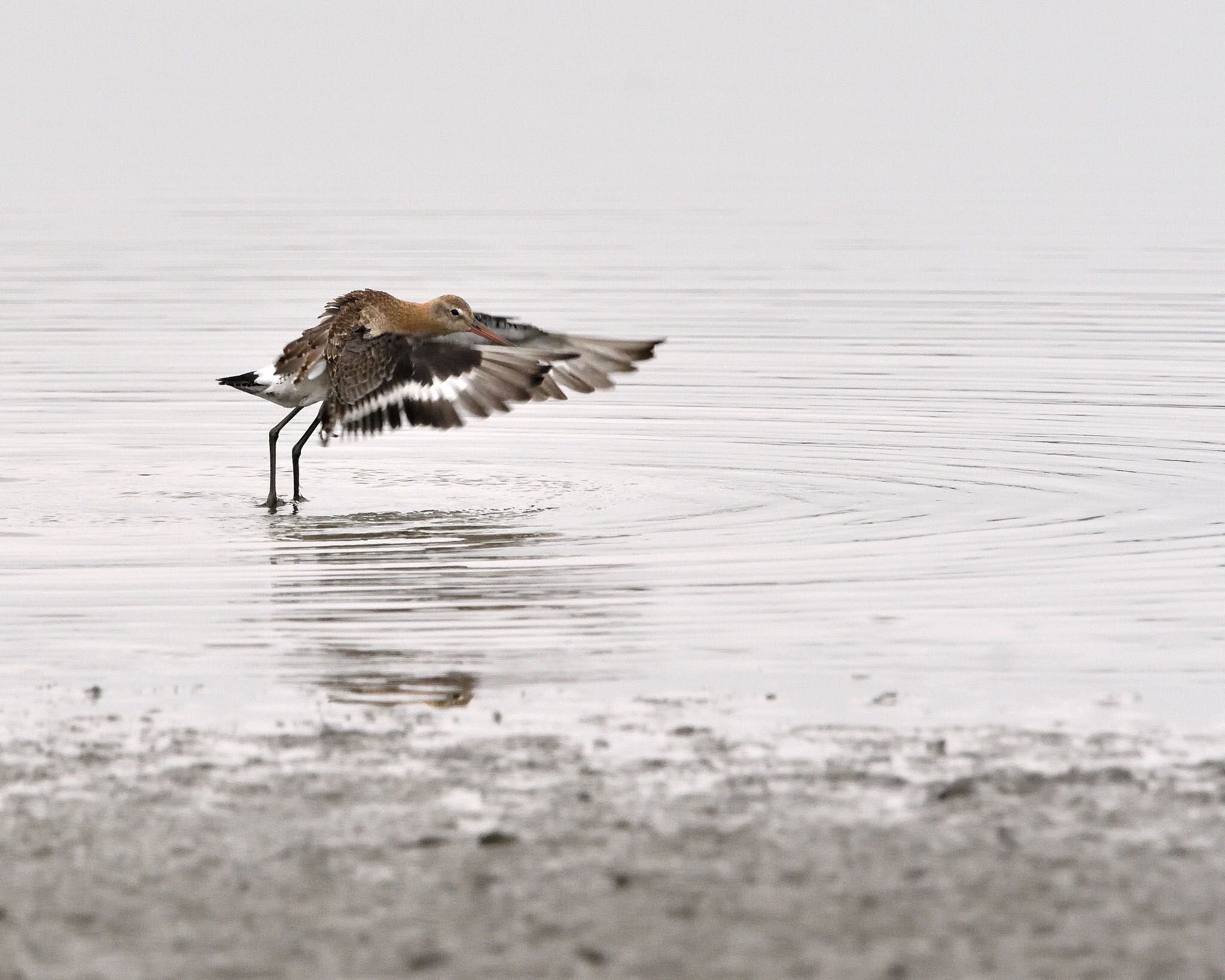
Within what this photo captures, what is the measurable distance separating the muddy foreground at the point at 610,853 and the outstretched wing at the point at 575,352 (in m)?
5.88

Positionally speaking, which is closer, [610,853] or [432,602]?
[610,853]

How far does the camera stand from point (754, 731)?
8.34 metres

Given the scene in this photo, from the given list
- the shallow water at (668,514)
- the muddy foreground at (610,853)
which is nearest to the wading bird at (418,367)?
the shallow water at (668,514)

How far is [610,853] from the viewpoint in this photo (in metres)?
6.94

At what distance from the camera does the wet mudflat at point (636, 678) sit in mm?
6422

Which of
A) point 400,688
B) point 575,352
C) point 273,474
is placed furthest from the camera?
point 273,474

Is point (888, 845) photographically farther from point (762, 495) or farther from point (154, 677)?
point (762, 495)

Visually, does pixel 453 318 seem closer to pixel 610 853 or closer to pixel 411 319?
pixel 411 319

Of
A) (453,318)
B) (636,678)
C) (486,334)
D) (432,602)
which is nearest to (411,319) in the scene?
(453,318)

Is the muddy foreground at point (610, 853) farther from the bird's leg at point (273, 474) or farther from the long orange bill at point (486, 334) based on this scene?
the long orange bill at point (486, 334)

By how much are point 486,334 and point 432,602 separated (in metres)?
3.81

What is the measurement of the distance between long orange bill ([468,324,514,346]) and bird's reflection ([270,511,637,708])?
113 centimetres

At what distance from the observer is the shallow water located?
30.5 feet

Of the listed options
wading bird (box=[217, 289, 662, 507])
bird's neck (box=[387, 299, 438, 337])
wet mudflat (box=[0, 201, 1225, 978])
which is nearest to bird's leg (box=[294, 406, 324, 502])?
wading bird (box=[217, 289, 662, 507])
